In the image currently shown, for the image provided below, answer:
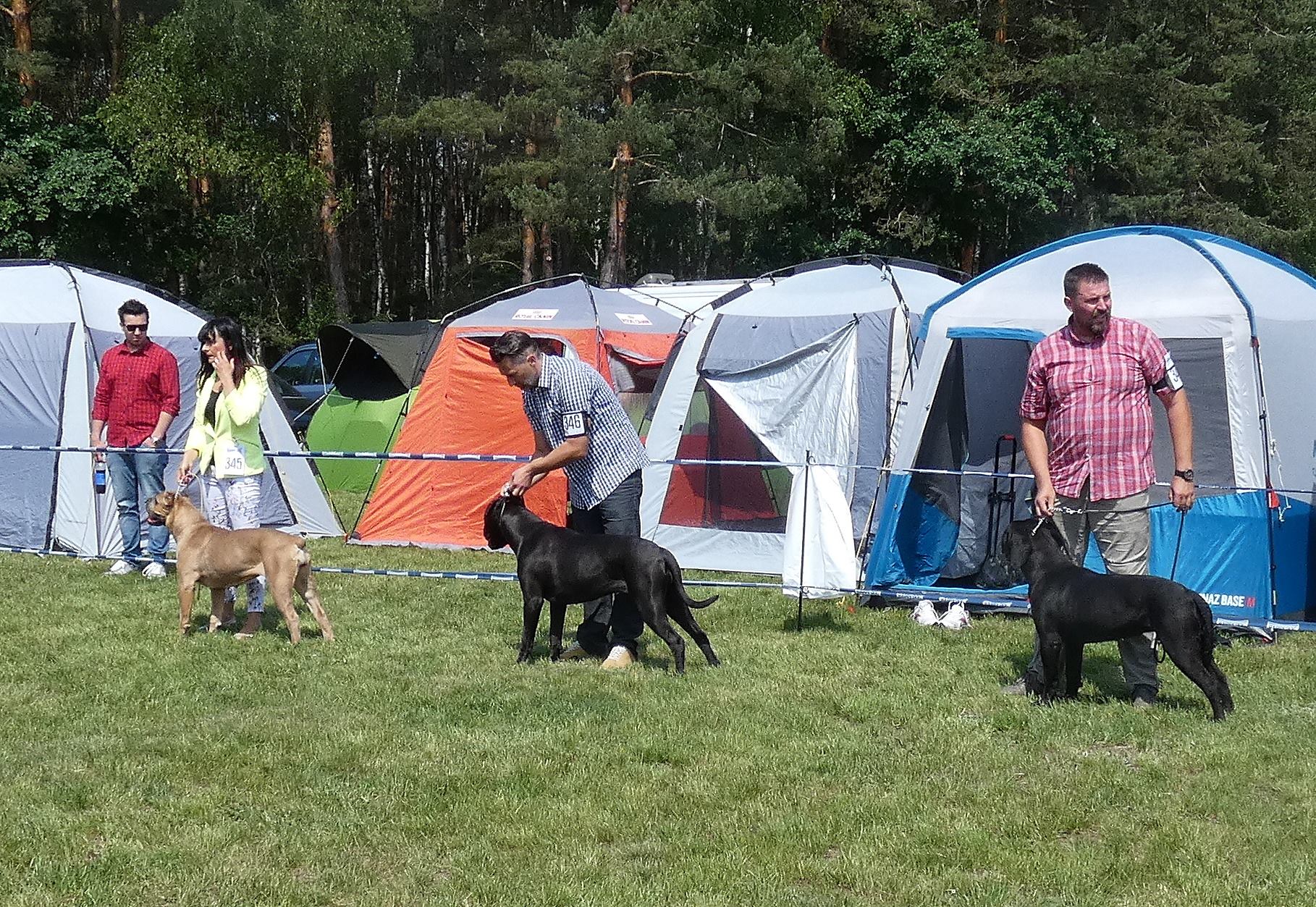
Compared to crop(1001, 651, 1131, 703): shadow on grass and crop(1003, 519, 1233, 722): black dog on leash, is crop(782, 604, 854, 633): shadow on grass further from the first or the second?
crop(1003, 519, 1233, 722): black dog on leash

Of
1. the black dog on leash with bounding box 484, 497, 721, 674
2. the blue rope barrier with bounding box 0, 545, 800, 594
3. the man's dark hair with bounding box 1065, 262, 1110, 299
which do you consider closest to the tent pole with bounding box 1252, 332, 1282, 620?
the man's dark hair with bounding box 1065, 262, 1110, 299

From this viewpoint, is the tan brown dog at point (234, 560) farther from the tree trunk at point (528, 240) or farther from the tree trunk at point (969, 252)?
the tree trunk at point (969, 252)

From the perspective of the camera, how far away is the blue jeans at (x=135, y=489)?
901 cm

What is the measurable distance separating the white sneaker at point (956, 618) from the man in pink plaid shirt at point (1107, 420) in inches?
78.7

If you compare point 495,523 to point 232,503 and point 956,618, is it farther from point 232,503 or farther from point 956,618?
point 956,618

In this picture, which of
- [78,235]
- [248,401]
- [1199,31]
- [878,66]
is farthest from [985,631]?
[1199,31]

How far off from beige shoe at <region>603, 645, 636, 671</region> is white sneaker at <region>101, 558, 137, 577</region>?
4680mm

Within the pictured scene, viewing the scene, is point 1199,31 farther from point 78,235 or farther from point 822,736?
point 822,736

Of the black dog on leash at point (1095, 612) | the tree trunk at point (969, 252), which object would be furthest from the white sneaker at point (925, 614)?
the tree trunk at point (969, 252)

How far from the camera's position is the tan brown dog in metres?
6.82

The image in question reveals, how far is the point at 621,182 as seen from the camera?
24031 mm

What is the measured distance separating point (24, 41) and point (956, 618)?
24.0 metres

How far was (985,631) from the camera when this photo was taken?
7.48 m

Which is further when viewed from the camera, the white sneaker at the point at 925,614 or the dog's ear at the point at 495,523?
the white sneaker at the point at 925,614
